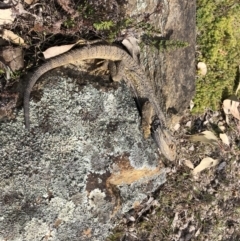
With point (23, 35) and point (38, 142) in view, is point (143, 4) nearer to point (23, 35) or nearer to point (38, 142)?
point (23, 35)

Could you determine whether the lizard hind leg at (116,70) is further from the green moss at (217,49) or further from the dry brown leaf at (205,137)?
the dry brown leaf at (205,137)

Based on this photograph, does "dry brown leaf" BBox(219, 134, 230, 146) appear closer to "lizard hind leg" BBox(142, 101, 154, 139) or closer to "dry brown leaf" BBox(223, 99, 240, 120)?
"dry brown leaf" BBox(223, 99, 240, 120)

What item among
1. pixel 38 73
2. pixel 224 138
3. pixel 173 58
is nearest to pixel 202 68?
pixel 173 58

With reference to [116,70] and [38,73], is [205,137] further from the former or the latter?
[38,73]

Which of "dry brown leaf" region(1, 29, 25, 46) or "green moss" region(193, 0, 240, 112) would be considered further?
"green moss" region(193, 0, 240, 112)

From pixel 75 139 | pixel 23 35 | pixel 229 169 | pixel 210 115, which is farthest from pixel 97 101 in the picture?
pixel 229 169

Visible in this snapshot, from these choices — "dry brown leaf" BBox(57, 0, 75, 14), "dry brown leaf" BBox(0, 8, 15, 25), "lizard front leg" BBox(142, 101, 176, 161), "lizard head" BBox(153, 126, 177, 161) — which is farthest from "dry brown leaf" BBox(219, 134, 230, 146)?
"dry brown leaf" BBox(0, 8, 15, 25)

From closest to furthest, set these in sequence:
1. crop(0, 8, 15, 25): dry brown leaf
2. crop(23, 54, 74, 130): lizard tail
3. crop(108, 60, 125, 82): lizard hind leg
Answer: crop(23, 54, 74, 130): lizard tail, crop(0, 8, 15, 25): dry brown leaf, crop(108, 60, 125, 82): lizard hind leg
